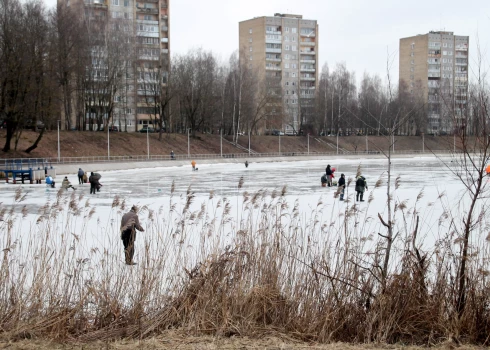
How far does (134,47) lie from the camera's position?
75.0 meters

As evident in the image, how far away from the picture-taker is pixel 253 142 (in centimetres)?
8769

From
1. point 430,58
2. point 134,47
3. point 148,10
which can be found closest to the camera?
point 134,47

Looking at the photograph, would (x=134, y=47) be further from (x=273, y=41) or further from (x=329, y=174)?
(x=329, y=174)

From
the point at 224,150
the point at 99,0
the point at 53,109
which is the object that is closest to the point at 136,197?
the point at 53,109

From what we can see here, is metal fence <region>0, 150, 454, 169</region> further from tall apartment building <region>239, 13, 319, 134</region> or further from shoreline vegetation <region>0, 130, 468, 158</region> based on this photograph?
tall apartment building <region>239, 13, 319, 134</region>

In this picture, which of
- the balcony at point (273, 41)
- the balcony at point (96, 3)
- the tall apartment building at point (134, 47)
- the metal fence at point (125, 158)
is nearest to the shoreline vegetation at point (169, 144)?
the metal fence at point (125, 158)

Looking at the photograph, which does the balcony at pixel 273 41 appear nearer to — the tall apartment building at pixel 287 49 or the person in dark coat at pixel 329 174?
the tall apartment building at pixel 287 49

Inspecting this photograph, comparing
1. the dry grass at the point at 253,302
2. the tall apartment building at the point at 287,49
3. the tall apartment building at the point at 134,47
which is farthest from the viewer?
the tall apartment building at the point at 287,49

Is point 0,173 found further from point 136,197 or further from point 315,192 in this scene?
point 315,192

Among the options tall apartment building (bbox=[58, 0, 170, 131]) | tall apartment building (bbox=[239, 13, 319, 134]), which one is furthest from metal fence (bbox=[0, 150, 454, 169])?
tall apartment building (bbox=[239, 13, 319, 134])

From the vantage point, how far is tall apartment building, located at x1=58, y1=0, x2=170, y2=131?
7331 cm

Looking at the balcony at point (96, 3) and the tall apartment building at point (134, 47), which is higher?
the balcony at point (96, 3)

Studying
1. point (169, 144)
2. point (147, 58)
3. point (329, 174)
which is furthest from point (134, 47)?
point (329, 174)

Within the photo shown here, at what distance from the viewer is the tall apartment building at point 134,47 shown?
73.3m
